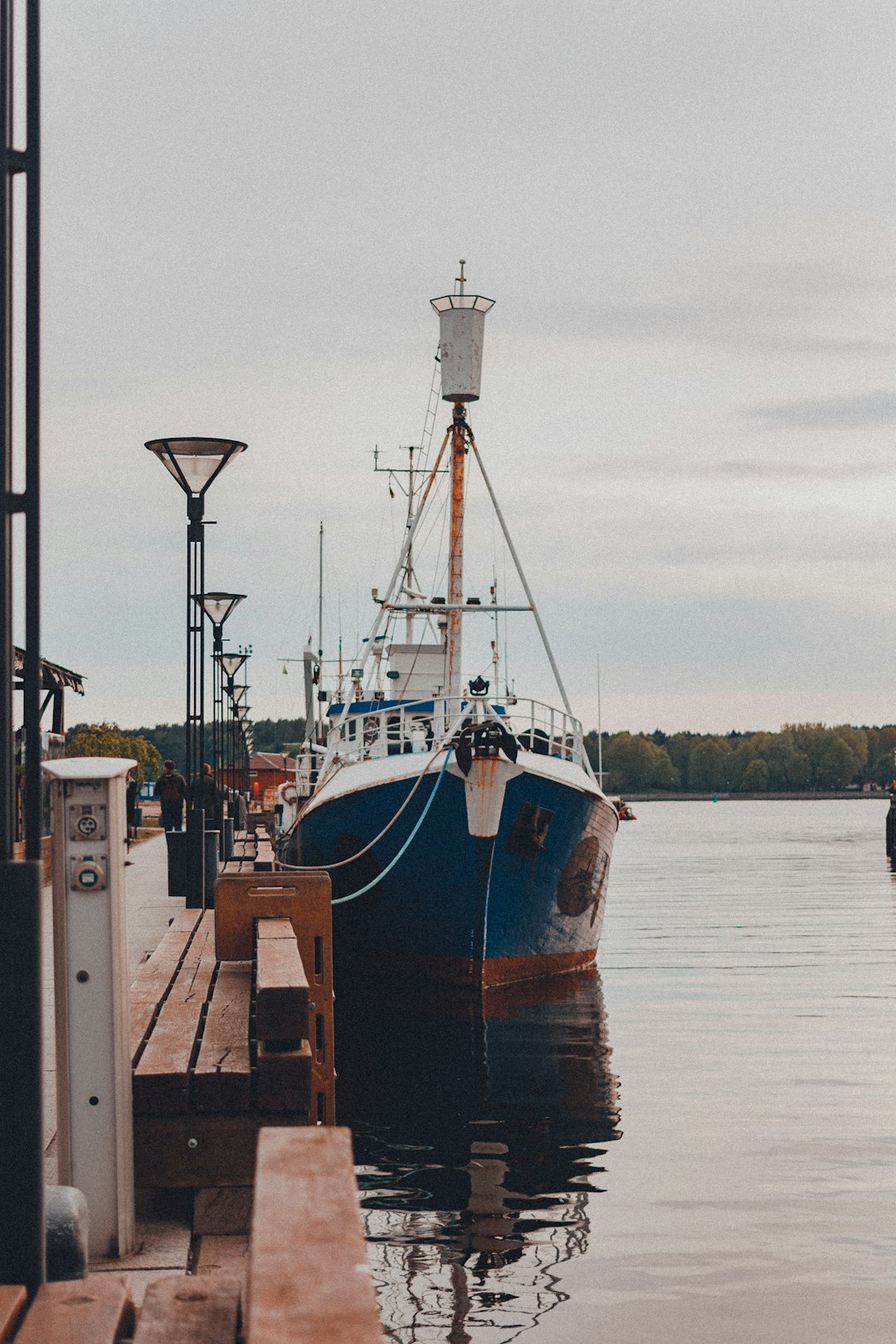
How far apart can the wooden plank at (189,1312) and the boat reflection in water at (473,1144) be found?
3631 mm

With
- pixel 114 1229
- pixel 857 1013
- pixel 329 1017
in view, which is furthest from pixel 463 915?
pixel 114 1229

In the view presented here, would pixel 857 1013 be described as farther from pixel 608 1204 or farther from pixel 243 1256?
pixel 243 1256

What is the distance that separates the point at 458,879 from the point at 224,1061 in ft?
42.5

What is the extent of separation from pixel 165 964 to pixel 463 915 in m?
9.83

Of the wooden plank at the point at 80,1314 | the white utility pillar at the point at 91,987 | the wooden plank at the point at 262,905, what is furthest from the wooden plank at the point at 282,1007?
the wooden plank at the point at 262,905

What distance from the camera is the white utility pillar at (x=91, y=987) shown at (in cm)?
556

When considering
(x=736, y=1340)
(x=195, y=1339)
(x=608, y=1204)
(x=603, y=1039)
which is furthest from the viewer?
(x=603, y=1039)

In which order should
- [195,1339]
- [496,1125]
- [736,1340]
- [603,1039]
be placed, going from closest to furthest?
[195,1339] < [736,1340] < [496,1125] < [603,1039]

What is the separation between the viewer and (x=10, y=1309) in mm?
3340

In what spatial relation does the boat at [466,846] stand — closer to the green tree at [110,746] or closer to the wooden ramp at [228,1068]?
the wooden ramp at [228,1068]

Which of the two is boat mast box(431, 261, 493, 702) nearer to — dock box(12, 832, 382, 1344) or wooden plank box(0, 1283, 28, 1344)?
dock box(12, 832, 382, 1344)

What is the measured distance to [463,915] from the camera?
64.0 feet

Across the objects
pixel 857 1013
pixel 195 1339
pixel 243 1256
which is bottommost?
pixel 857 1013

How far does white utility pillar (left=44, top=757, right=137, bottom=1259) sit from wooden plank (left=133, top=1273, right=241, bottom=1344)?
5.47 ft
